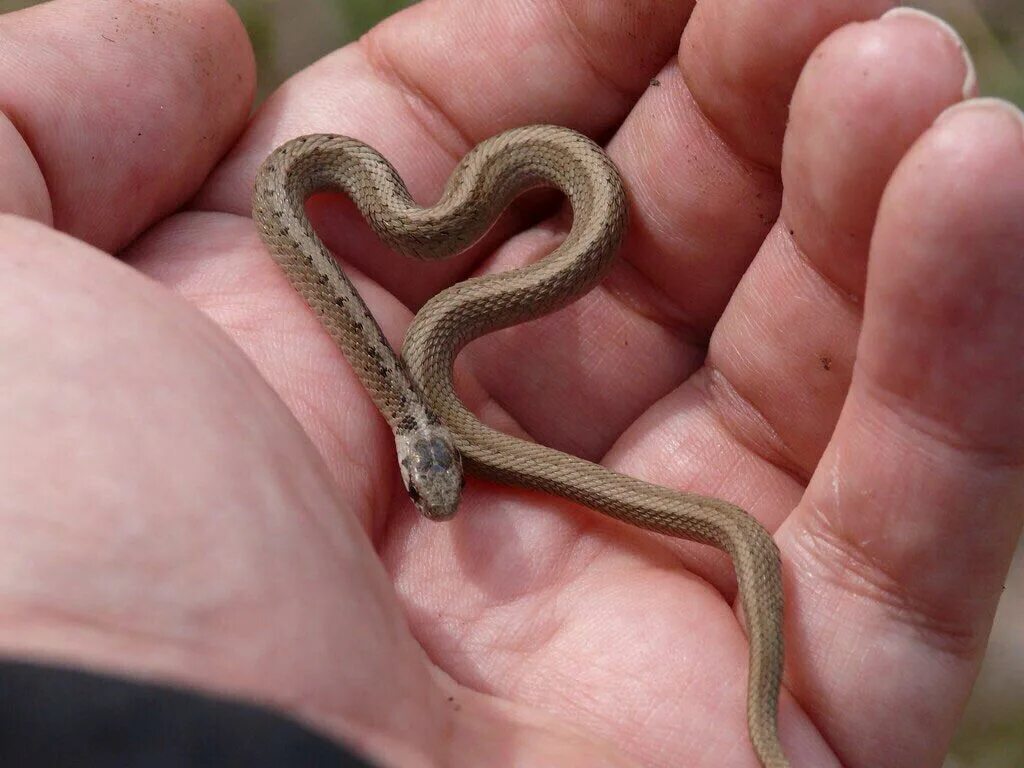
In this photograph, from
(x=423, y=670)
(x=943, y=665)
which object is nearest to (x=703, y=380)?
(x=943, y=665)

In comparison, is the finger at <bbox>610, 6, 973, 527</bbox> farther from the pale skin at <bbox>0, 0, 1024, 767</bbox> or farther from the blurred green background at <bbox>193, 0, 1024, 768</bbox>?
the blurred green background at <bbox>193, 0, 1024, 768</bbox>

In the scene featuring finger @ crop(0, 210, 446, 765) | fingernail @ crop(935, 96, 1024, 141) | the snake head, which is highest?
fingernail @ crop(935, 96, 1024, 141)

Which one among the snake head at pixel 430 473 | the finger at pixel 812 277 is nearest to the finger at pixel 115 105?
the snake head at pixel 430 473

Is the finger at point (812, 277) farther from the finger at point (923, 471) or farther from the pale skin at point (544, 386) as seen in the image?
the finger at point (923, 471)

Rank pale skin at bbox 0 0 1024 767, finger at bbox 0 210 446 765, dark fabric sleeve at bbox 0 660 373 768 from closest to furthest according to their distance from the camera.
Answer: dark fabric sleeve at bbox 0 660 373 768
finger at bbox 0 210 446 765
pale skin at bbox 0 0 1024 767

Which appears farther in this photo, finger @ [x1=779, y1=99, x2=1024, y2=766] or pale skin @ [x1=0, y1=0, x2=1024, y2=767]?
finger @ [x1=779, y1=99, x2=1024, y2=766]

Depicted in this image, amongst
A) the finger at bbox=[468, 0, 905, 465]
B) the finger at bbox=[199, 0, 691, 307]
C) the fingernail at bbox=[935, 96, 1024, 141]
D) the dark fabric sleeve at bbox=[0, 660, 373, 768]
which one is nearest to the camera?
the dark fabric sleeve at bbox=[0, 660, 373, 768]

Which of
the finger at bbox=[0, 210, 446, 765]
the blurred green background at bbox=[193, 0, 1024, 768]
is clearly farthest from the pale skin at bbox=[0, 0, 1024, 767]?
the blurred green background at bbox=[193, 0, 1024, 768]
